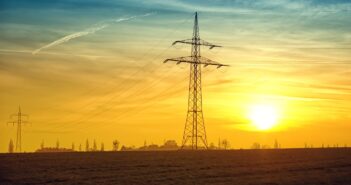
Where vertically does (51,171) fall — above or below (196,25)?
below

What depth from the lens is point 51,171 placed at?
144 ft

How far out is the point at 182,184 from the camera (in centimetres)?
3553

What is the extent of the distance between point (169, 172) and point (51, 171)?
31.0ft

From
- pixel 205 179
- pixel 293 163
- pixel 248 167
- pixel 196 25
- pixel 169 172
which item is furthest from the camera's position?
pixel 196 25

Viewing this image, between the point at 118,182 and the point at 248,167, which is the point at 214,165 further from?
the point at 118,182

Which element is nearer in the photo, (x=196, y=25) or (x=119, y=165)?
(x=119, y=165)

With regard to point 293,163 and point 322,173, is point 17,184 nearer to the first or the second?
point 322,173

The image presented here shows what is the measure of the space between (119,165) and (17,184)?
16.1m

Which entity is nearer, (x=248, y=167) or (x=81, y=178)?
(x=81, y=178)

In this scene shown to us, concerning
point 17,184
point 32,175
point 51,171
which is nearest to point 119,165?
point 51,171

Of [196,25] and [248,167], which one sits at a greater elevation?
[196,25]

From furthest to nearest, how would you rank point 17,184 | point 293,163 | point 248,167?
point 293,163
point 248,167
point 17,184

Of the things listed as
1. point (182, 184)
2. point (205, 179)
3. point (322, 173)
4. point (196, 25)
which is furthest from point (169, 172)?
point (196, 25)

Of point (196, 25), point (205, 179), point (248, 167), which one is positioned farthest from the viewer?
point (196, 25)
